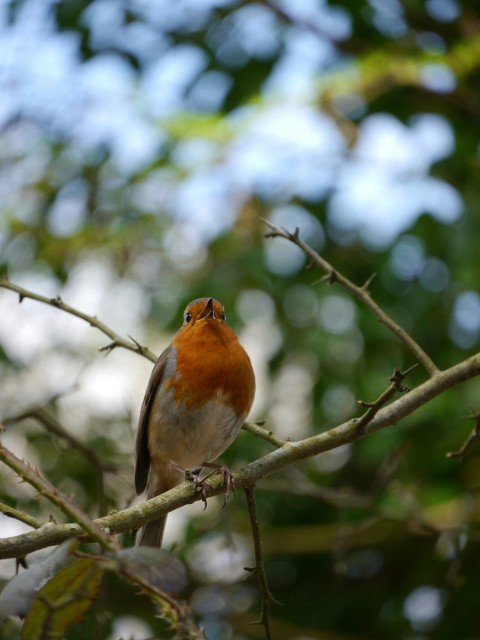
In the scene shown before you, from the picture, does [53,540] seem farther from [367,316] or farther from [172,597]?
[367,316]

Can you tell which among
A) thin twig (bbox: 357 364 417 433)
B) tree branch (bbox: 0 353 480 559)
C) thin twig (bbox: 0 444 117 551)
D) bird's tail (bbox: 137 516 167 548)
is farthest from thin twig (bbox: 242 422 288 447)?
thin twig (bbox: 0 444 117 551)

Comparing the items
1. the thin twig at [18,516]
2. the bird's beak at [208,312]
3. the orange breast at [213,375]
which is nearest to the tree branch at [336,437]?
the thin twig at [18,516]

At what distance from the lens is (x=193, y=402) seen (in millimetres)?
3787

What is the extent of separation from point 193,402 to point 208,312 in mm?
494

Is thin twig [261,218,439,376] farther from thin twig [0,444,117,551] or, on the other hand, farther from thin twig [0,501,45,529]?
thin twig [0,444,117,551]

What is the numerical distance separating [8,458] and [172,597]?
47 centimetres

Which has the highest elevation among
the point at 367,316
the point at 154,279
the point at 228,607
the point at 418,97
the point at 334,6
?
the point at 334,6

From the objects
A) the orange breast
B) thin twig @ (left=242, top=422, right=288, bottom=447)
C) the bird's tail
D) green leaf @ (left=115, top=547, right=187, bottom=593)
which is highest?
green leaf @ (left=115, top=547, right=187, bottom=593)

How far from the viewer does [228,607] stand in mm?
5027

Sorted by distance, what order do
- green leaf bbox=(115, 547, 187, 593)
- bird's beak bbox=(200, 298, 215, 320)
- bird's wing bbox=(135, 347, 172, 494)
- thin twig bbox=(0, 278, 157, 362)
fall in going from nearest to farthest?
green leaf bbox=(115, 547, 187, 593)
thin twig bbox=(0, 278, 157, 362)
bird's wing bbox=(135, 347, 172, 494)
bird's beak bbox=(200, 298, 215, 320)

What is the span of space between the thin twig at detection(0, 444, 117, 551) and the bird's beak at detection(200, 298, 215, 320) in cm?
219

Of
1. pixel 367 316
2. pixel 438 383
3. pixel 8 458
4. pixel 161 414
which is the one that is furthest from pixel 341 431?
pixel 367 316

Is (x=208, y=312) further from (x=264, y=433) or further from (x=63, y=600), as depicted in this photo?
(x=63, y=600)

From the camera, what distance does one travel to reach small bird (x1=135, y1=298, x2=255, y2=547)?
3729 mm
